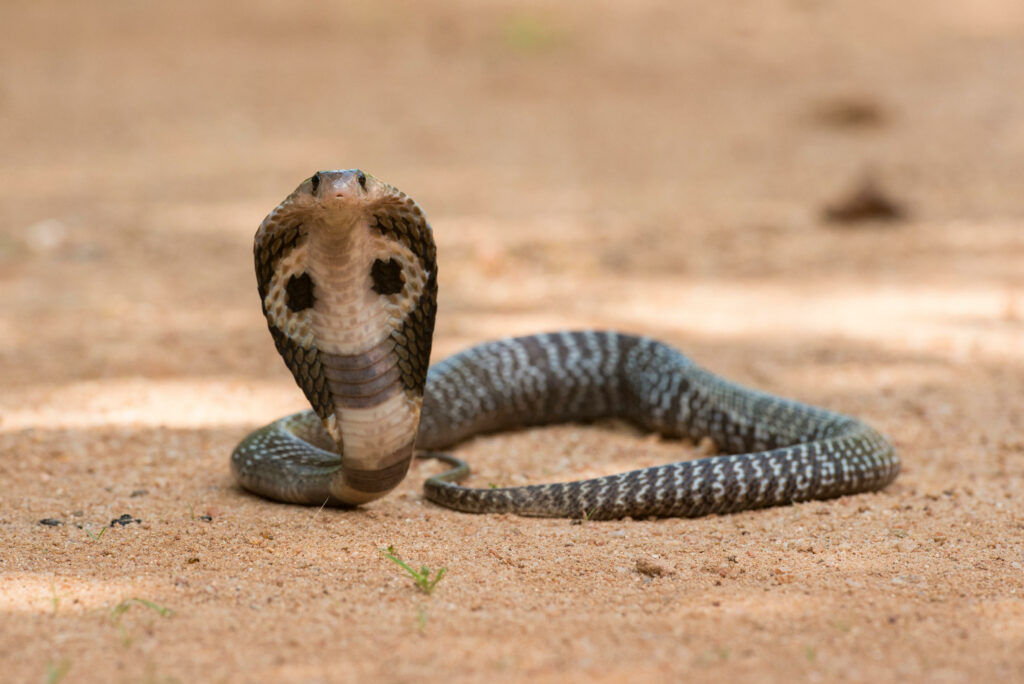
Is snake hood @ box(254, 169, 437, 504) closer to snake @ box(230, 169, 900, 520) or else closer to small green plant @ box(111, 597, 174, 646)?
snake @ box(230, 169, 900, 520)

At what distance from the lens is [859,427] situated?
5.61 metres

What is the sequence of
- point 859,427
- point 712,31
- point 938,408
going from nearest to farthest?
point 859,427 < point 938,408 < point 712,31

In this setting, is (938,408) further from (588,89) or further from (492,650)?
(588,89)

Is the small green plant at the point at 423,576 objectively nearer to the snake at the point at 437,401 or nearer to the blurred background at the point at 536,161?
the snake at the point at 437,401

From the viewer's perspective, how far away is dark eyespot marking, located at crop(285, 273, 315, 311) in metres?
4.09

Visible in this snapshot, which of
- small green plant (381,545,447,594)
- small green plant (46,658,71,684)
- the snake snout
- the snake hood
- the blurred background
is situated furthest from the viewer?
the blurred background

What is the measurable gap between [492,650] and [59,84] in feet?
48.7

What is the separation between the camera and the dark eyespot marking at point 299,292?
13.4 feet

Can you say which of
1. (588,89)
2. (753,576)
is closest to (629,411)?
(753,576)

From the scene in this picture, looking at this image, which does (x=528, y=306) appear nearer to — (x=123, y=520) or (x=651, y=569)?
(x=123, y=520)

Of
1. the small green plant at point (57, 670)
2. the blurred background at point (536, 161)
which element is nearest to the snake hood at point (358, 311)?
the small green plant at point (57, 670)

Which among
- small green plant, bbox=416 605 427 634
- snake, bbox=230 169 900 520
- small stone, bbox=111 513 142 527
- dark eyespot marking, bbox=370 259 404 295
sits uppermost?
dark eyespot marking, bbox=370 259 404 295

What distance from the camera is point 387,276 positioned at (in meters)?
4.12

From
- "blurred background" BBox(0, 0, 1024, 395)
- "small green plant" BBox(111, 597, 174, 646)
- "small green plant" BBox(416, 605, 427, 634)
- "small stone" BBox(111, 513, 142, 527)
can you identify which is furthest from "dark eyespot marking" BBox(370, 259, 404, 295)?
"blurred background" BBox(0, 0, 1024, 395)
